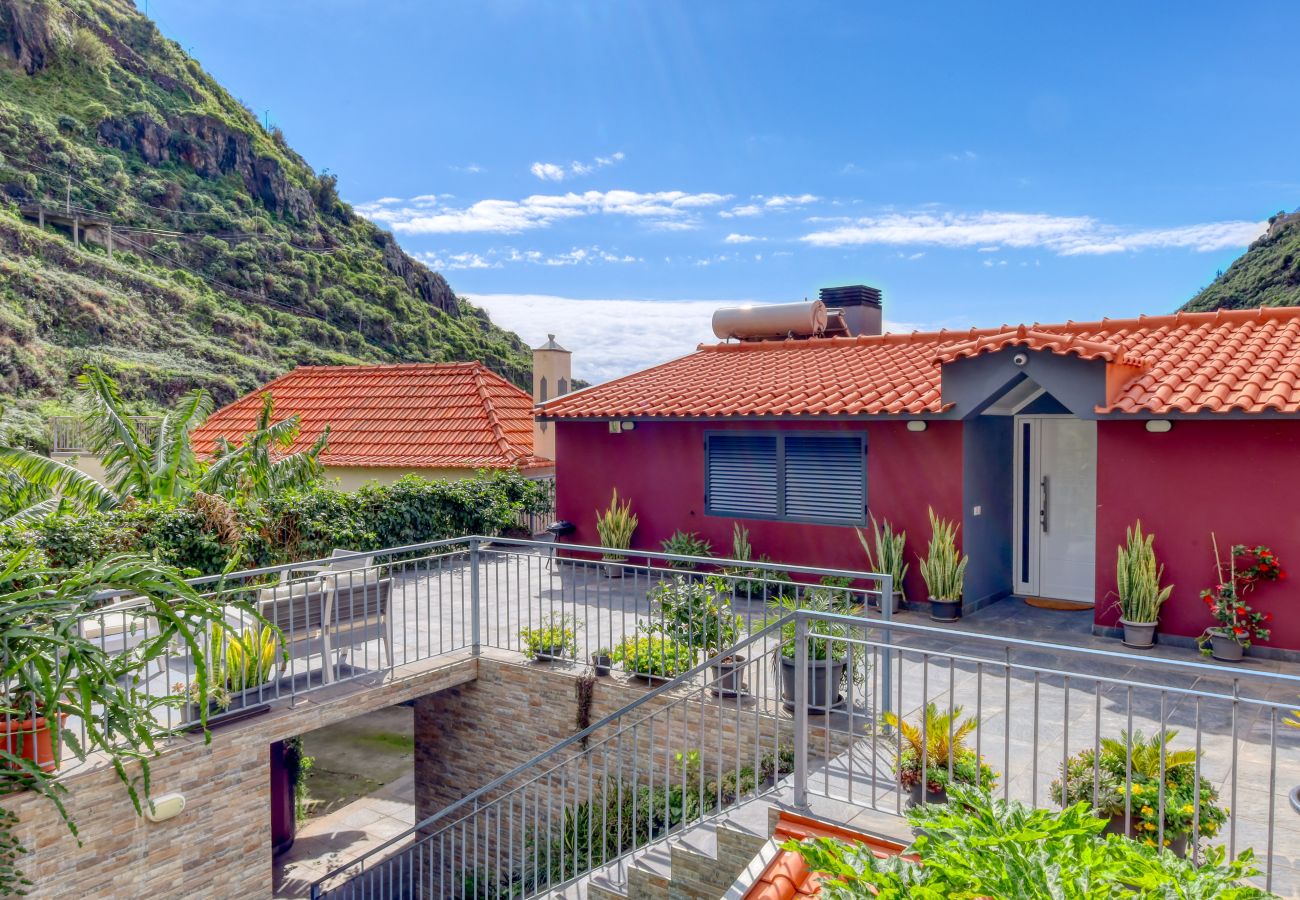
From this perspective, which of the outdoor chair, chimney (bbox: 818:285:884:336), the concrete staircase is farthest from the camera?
chimney (bbox: 818:285:884:336)

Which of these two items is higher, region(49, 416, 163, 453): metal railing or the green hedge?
region(49, 416, 163, 453): metal railing

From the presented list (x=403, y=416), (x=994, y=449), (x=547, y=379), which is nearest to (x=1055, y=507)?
(x=994, y=449)

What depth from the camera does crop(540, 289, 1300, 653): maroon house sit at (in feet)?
29.6

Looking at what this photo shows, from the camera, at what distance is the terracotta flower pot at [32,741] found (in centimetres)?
579

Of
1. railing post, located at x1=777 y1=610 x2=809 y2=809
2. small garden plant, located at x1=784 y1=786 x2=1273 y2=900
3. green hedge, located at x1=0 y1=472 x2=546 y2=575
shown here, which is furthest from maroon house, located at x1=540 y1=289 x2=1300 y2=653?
small garden plant, located at x1=784 y1=786 x2=1273 y2=900

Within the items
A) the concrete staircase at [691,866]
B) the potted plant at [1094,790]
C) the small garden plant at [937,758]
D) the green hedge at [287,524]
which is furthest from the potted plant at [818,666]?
the green hedge at [287,524]

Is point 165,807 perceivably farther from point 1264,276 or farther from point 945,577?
point 1264,276

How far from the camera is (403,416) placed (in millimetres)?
18891

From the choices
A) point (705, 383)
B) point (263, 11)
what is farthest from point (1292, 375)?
point (263, 11)

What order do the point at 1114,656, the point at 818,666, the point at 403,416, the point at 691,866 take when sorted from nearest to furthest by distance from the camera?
1. the point at 1114,656
2. the point at 691,866
3. the point at 818,666
4. the point at 403,416

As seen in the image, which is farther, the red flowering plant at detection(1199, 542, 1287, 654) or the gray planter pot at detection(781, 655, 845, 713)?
the red flowering plant at detection(1199, 542, 1287, 654)

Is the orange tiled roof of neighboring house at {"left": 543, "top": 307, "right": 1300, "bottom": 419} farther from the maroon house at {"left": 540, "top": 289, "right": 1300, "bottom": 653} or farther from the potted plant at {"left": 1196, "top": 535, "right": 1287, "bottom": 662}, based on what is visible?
the potted plant at {"left": 1196, "top": 535, "right": 1287, "bottom": 662}

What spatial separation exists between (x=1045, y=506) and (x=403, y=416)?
43.8 feet

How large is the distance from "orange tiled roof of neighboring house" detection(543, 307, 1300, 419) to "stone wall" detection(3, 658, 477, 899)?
7144mm
